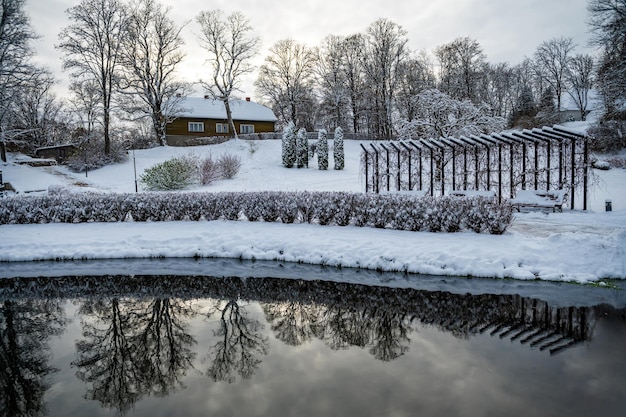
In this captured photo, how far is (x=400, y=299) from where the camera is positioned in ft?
26.3

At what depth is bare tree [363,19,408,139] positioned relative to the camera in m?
43.2

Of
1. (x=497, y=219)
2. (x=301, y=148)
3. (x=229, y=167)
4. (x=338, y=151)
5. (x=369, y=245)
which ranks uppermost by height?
(x=301, y=148)

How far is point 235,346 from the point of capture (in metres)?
6.14

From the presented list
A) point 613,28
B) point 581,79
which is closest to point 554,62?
point 581,79

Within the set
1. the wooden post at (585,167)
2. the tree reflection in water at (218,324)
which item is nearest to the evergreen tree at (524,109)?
the wooden post at (585,167)

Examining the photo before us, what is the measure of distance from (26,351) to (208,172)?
66.6 feet

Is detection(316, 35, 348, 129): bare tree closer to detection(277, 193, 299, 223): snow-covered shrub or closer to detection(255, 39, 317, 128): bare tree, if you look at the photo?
detection(255, 39, 317, 128): bare tree

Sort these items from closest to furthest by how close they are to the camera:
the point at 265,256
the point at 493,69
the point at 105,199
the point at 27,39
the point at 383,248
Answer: the point at 383,248 → the point at 265,256 → the point at 105,199 → the point at 27,39 → the point at 493,69

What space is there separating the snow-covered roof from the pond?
3476 centimetres

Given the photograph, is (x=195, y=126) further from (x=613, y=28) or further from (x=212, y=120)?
(x=613, y=28)

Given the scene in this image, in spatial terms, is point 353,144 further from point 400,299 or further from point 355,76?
point 400,299

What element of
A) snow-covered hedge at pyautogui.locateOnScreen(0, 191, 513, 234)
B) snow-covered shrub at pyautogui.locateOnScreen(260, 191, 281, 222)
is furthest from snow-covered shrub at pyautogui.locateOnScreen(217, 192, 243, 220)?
snow-covered shrub at pyautogui.locateOnScreen(260, 191, 281, 222)

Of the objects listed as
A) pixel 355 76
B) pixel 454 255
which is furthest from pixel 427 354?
pixel 355 76

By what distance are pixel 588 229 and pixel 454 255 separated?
480 cm
